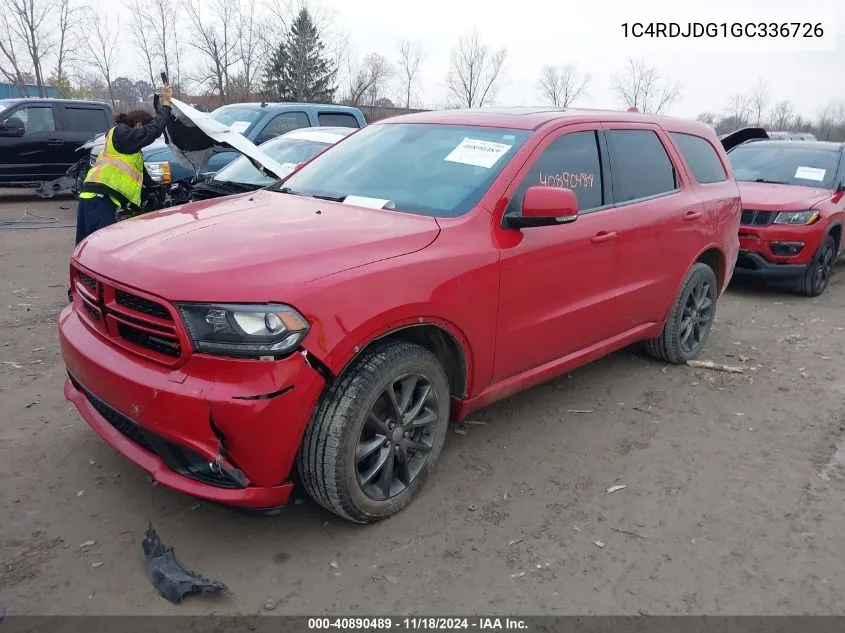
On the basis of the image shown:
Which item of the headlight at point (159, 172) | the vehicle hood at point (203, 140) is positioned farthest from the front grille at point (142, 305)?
the headlight at point (159, 172)

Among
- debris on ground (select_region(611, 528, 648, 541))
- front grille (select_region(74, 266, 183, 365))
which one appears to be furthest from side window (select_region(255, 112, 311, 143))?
debris on ground (select_region(611, 528, 648, 541))

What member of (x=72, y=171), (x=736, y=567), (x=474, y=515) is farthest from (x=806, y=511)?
(x=72, y=171)

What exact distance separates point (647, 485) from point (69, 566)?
2.67 metres

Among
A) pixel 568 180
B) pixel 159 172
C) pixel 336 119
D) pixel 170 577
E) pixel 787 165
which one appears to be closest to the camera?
pixel 170 577

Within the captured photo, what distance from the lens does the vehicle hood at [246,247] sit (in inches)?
→ 98.0

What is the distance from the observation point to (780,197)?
7.61 meters

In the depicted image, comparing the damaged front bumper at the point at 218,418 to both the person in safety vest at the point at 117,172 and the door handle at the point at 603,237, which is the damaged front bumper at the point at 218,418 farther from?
the person in safety vest at the point at 117,172

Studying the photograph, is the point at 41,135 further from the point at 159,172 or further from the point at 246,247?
the point at 246,247

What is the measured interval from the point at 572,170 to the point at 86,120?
1217 cm

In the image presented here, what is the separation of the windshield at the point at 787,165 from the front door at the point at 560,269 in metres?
5.39

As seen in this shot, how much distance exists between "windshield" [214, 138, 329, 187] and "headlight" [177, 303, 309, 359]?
469cm

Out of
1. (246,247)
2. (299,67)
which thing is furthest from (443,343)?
(299,67)

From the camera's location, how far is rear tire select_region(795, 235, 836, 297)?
7539 mm

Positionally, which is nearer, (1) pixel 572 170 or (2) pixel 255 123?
(1) pixel 572 170
